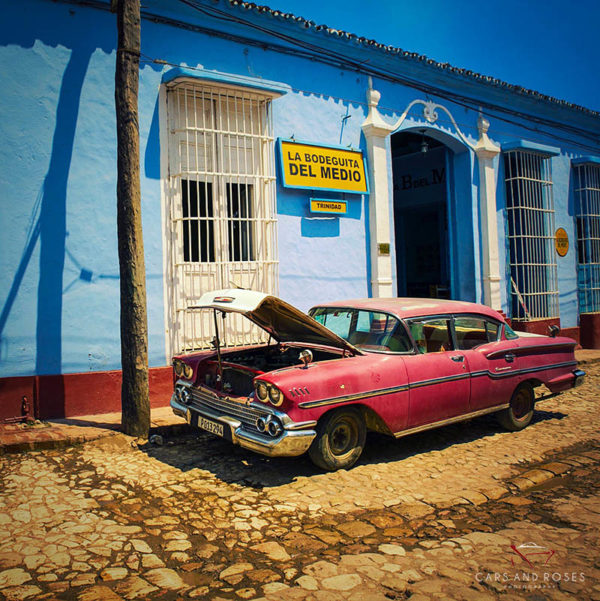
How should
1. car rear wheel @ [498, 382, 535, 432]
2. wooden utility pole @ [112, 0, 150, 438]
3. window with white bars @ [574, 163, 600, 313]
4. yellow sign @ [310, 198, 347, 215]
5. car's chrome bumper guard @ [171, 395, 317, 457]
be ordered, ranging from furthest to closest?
window with white bars @ [574, 163, 600, 313], yellow sign @ [310, 198, 347, 215], car rear wheel @ [498, 382, 535, 432], wooden utility pole @ [112, 0, 150, 438], car's chrome bumper guard @ [171, 395, 317, 457]

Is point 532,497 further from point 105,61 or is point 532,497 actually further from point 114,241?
point 105,61

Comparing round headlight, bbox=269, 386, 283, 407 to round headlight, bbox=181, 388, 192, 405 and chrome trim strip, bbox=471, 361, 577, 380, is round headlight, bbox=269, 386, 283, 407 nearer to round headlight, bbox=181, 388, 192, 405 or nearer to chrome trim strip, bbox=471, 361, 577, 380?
round headlight, bbox=181, 388, 192, 405

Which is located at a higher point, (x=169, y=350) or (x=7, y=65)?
(x=7, y=65)

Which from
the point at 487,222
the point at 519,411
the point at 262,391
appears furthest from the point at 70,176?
the point at 487,222

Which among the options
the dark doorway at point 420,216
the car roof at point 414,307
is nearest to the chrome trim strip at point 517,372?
the car roof at point 414,307

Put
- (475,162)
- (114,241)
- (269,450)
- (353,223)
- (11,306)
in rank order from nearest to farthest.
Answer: (269,450), (11,306), (114,241), (353,223), (475,162)

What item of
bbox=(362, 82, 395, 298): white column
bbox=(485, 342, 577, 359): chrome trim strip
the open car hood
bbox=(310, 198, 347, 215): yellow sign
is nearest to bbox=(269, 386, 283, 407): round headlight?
the open car hood

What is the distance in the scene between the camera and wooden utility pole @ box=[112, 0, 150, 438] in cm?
550

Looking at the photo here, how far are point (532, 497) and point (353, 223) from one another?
5498 millimetres

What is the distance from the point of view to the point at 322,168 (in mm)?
8352

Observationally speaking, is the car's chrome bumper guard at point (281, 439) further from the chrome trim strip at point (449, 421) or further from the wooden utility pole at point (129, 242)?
the wooden utility pole at point (129, 242)

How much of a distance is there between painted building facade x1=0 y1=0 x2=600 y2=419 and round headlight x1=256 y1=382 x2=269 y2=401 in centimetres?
280

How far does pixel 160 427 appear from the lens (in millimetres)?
5688

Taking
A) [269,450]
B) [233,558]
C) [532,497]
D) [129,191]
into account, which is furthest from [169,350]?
[532,497]
